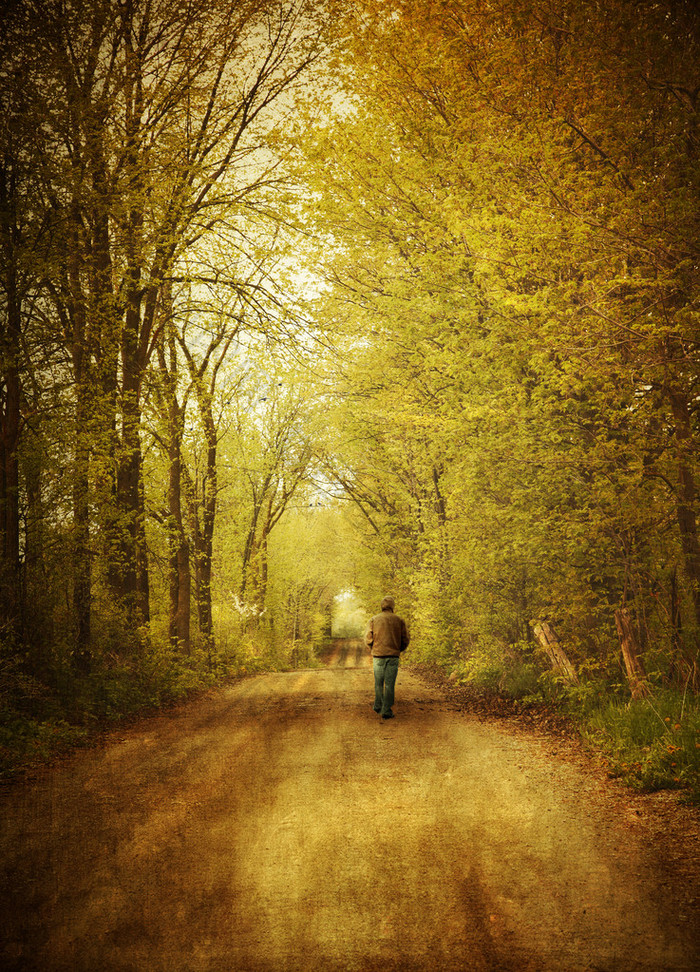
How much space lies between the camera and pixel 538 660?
453 inches

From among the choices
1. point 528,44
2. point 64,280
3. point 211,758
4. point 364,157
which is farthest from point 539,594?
point 64,280

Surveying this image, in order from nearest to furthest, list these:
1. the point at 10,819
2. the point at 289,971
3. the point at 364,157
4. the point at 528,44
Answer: the point at 289,971 → the point at 10,819 → the point at 528,44 → the point at 364,157

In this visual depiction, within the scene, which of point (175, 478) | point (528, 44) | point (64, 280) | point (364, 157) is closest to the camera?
point (528, 44)

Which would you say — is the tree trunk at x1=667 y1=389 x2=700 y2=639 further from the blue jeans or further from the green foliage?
the blue jeans

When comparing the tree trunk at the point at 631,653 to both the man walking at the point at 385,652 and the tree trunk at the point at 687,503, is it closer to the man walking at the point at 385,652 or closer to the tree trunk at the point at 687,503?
the tree trunk at the point at 687,503

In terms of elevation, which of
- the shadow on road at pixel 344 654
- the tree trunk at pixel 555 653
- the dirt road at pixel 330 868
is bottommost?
the shadow on road at pixel 344 654

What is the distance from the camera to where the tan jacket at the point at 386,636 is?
1020 cm

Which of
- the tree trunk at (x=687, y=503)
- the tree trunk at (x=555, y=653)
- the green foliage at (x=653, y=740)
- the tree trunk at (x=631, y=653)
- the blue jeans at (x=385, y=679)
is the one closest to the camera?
the green foliage at (x=653, y=740)

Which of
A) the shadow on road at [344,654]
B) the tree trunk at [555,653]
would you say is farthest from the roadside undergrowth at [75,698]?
the shadow on road at [344,654]

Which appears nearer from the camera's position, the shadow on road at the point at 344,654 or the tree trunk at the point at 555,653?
the tree trunk at the point at 555,653

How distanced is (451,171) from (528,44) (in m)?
2.32

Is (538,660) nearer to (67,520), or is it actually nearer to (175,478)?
(67,520)

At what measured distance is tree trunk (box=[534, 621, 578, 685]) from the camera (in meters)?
9.75

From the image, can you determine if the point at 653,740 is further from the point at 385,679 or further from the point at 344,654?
the point at 344,654
